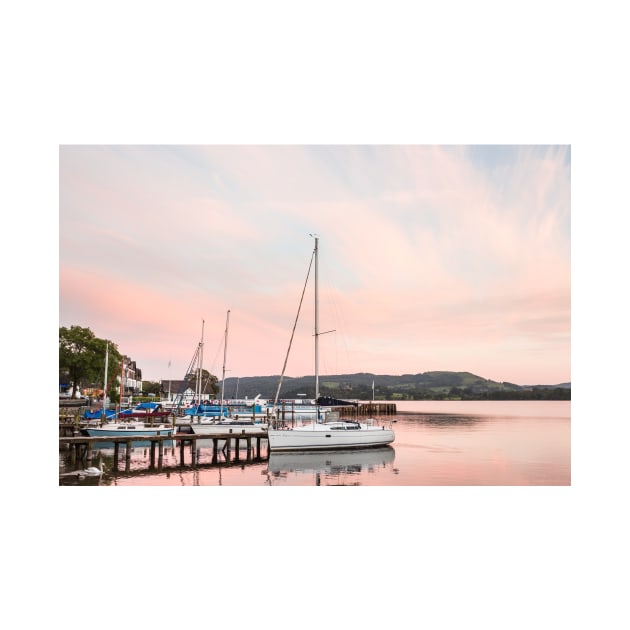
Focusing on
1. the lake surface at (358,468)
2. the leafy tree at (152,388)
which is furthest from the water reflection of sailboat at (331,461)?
the leafy tree at (152,388)

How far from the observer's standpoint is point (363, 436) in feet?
70.1

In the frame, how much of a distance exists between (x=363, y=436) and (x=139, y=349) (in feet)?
30.8

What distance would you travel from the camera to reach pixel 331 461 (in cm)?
1803

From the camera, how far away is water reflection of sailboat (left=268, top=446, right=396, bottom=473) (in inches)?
651

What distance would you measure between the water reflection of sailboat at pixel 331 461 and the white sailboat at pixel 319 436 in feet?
0.75

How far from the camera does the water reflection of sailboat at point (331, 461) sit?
1653cm

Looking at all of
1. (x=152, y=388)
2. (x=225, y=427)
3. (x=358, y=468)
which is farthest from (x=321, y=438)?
(x=152, y=388)

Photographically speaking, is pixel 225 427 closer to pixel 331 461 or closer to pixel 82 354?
pixel 331 461

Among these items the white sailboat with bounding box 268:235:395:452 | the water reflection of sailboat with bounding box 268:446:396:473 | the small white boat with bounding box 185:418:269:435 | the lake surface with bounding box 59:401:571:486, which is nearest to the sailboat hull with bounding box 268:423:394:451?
the white sailboat with bounding box 268:235:395:452

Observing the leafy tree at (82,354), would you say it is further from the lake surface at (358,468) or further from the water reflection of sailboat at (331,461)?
the water reflection of sailboat at (331,461)

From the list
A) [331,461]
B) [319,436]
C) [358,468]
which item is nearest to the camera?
[358,468]

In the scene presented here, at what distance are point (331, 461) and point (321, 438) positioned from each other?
181 centimetres
